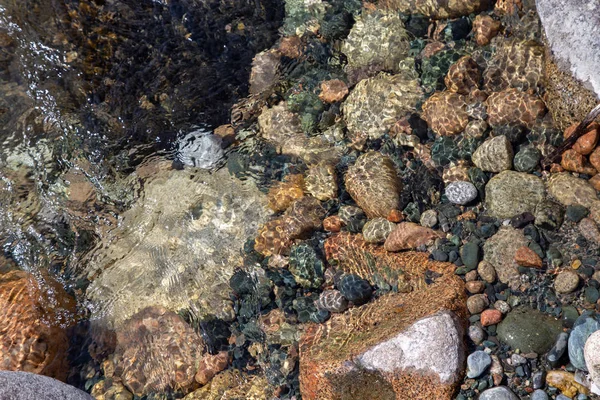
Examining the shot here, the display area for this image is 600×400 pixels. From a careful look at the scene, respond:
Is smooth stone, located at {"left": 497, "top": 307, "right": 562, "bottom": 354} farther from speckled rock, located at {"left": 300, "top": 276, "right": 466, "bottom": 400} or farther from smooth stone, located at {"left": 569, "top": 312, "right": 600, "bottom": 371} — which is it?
speckled rock, located at {"left": 300, "top": 276, "right": 466, "bottom": 400}

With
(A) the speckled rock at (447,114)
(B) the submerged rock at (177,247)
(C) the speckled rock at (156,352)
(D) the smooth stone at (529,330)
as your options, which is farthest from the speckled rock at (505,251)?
(C) the speckled rock at (156,352)

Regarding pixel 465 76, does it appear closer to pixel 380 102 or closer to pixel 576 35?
pixel 380 102

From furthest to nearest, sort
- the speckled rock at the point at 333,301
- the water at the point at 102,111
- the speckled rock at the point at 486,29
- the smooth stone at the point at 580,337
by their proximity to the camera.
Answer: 1. the water at the point at 102,111
2. the speckled rock at the point at 486,29
3. the speckled rock at the point at 333,301
4. the smooth stone at the point at 580,337

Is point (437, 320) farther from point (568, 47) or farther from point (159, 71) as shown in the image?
point (159, 71)

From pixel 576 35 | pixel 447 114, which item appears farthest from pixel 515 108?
pixel 576 35

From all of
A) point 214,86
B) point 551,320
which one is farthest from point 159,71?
point 551,320

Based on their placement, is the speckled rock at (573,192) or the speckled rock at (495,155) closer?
the speckled rock at (573,192)

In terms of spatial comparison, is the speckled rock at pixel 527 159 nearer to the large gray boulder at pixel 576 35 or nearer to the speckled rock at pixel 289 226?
the large gray boulder at pixel 576 35
